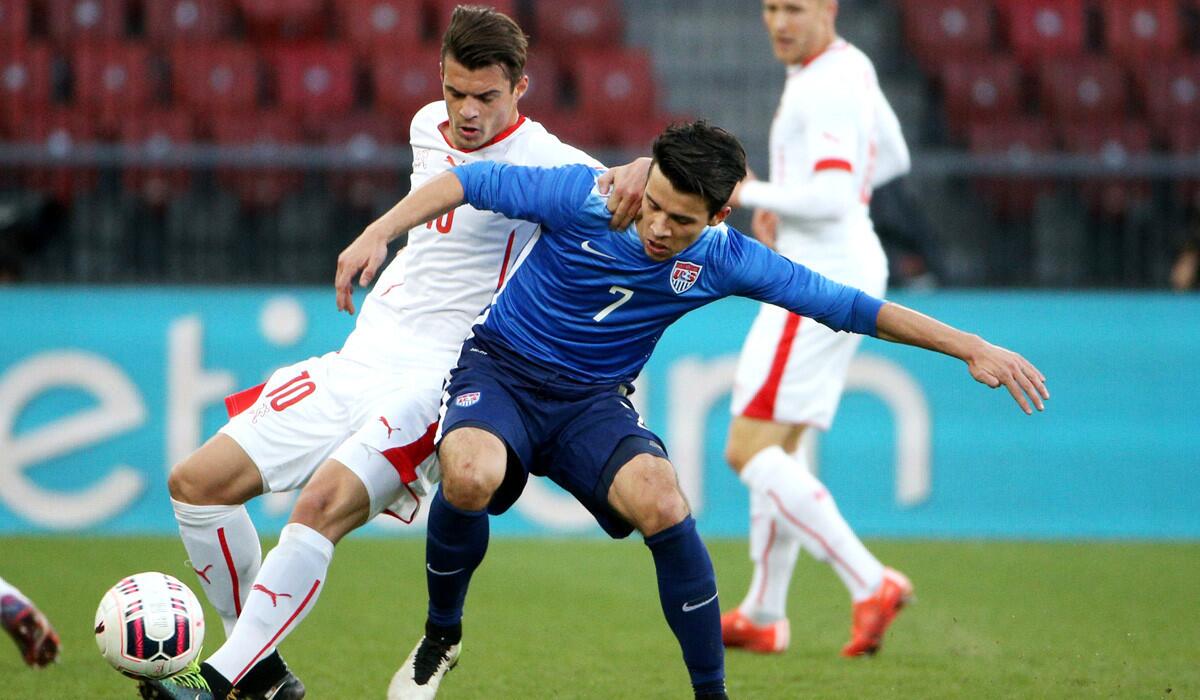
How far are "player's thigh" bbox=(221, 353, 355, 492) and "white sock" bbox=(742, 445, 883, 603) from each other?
1.83 meters

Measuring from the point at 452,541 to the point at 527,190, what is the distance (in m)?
0.95

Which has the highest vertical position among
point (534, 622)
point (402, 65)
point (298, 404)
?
point (402, 65)

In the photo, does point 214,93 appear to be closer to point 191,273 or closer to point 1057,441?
point 191,273

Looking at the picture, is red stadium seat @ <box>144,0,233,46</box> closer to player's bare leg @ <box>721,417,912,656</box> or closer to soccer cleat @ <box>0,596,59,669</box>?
player's bare leg @ <box>721,417,912,656</box>

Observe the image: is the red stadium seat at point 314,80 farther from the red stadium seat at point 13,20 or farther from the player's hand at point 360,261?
the player's hand at point 360,261

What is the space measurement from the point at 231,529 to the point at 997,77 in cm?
869

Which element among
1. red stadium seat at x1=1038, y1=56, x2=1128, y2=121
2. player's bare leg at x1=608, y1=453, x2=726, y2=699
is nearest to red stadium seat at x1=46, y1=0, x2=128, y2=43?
red stadium seat at x1=1038, y1=56, x2=1128, y2=121

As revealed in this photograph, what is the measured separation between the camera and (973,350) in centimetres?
409

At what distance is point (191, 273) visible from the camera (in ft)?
30.6

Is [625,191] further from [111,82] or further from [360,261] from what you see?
[111,82]

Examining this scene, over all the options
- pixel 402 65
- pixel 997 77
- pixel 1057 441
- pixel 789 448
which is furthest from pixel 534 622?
pixel 997 77

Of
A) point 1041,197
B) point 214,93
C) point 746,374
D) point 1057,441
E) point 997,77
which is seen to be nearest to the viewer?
point 746,374

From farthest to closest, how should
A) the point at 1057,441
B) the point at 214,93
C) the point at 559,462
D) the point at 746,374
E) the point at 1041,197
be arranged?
1. the point at 214,93
2. the point at 1041,197
3. the point at 1057,441
4. the point at 746,374
5. the point at 559,462

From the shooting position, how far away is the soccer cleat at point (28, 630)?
16.1ft
